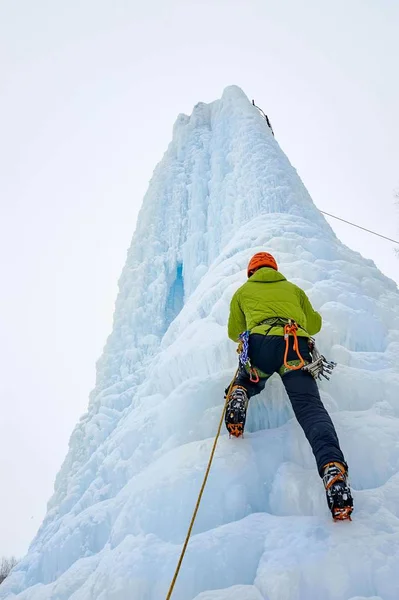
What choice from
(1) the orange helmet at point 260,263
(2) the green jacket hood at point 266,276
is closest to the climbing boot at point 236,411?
(2) the green jacket hood at point 266,276

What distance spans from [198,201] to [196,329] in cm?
484

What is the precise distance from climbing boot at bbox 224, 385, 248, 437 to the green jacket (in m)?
0.36

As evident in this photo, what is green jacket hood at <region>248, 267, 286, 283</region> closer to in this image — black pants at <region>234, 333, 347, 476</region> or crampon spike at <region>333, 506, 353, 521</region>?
black pants at <region>234, 333, 347, 476</region>

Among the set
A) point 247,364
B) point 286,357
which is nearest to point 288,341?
point 286,357

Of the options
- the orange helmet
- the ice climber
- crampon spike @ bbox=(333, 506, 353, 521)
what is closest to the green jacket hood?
the ice climber

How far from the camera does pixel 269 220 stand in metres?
5.04

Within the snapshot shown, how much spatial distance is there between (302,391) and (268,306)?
1.96ft

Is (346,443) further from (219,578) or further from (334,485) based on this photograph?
(219,578)

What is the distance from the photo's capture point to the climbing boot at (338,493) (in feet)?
5.53

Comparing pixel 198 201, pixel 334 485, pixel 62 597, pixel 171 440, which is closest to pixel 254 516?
pixel 334 485

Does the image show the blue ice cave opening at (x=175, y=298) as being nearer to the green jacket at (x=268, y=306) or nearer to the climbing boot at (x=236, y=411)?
the green jacket at (x=268, y=306)

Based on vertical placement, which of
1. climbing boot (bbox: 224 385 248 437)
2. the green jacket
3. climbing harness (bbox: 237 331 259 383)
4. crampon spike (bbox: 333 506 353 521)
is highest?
the green jacket

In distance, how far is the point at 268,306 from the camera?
8.33 feet

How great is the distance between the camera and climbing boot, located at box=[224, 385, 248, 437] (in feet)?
7.28
